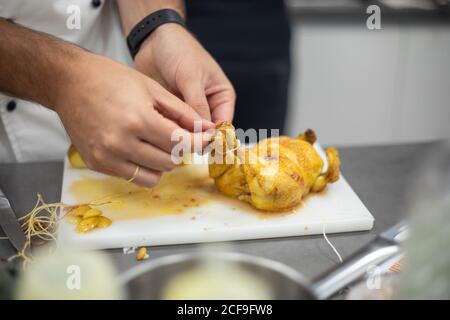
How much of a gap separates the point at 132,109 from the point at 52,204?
30 cm

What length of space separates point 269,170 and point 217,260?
0.45 m

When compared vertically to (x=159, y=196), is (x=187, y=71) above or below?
above

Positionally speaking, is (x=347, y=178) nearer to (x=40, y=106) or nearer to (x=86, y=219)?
(x=86, y=219)

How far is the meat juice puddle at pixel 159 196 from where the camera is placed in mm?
1056

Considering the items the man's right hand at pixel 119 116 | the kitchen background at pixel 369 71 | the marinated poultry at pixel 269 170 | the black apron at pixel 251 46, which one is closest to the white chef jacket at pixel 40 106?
the man's right hand at pixel 119 116

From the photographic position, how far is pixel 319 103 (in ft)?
8.39

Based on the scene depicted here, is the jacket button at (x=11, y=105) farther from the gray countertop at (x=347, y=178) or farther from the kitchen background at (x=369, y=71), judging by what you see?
the kitchen background at (x=369, y=71)

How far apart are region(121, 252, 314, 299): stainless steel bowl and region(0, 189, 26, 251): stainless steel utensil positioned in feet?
1.26

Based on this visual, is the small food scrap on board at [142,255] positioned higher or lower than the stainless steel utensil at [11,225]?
A: lower

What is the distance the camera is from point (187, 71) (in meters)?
1.17

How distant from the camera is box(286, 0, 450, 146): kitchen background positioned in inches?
A: 93.3

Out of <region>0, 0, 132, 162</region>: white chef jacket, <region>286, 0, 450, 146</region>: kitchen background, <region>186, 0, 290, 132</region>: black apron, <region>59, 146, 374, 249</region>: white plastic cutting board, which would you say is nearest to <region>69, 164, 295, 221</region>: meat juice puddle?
<region>59, 146, 374, 249</region>: white plastic cutting board

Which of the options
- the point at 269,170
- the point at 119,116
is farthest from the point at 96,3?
the point at 269,170
